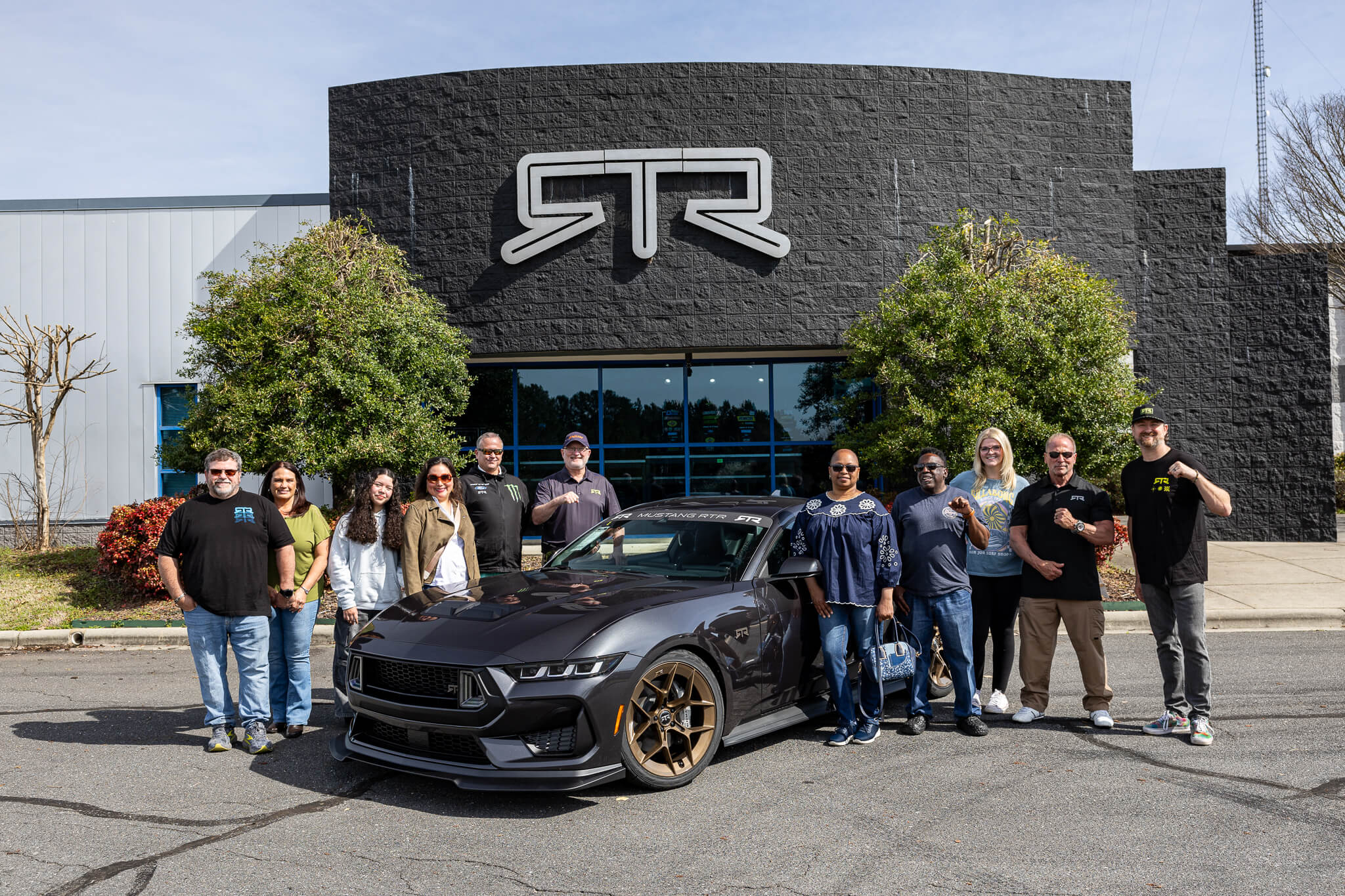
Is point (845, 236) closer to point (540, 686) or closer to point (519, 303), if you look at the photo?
point (519, 303)

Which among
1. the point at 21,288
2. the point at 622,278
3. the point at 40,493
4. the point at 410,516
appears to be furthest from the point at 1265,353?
the point at 21,288

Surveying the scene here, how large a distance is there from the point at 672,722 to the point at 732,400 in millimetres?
13732

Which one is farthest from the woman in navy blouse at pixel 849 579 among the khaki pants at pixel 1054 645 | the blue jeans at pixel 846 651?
the khaki pants at pixel 1054 645

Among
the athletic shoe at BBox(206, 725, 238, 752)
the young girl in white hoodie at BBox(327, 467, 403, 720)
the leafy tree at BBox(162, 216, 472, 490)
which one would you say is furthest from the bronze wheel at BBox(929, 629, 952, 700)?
the leafy tree at BBox(162, 216, 472, 490)

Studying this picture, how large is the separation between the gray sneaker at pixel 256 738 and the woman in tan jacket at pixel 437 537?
46.0 inches

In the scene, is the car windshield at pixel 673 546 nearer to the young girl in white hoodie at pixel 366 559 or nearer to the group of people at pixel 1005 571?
the group of people at pixel 1005 571

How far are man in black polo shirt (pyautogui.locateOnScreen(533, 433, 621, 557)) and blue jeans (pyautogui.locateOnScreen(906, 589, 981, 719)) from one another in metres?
2.57

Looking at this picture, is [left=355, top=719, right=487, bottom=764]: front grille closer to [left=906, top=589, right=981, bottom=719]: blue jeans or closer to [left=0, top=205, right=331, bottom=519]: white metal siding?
[left=906, top=589, right=981, bottom=719]: blue jeans

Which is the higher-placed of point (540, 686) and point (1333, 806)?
point (540, 686)

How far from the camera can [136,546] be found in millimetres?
12219

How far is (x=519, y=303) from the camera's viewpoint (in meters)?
16.0

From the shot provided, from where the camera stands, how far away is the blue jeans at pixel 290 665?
609 centimetres

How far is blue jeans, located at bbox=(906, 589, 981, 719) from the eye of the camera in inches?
235

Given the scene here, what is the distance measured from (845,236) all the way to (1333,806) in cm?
1250
